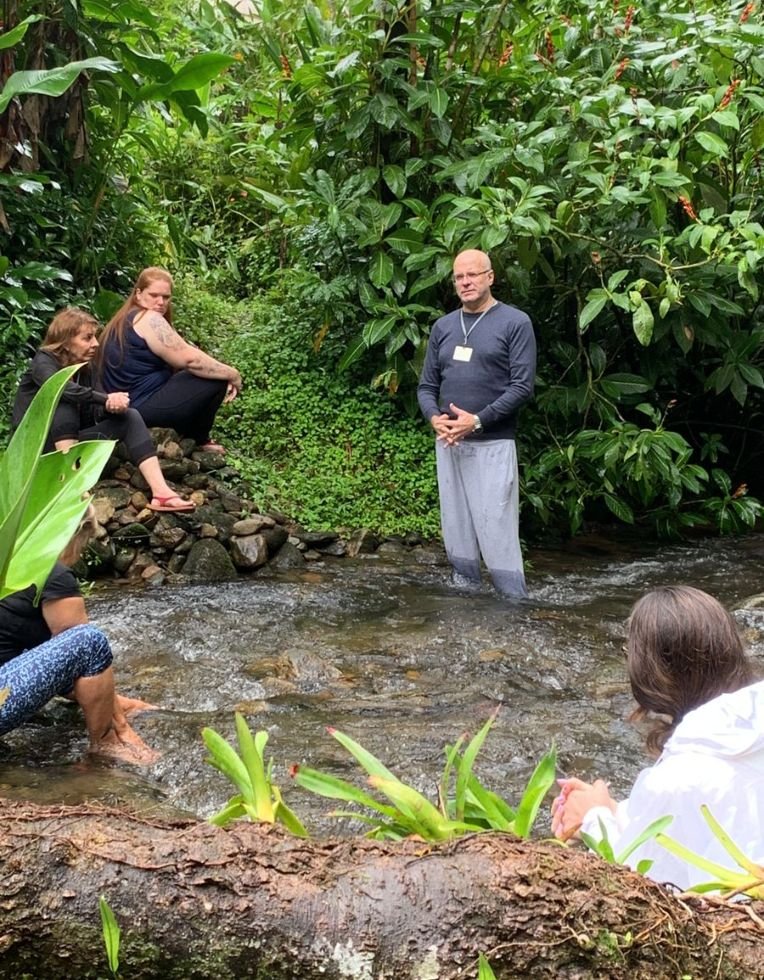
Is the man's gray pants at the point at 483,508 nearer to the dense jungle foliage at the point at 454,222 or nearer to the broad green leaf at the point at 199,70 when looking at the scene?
the dense jungle foliage at the point at 454,222

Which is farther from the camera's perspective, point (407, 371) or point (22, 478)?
point (407, 371)

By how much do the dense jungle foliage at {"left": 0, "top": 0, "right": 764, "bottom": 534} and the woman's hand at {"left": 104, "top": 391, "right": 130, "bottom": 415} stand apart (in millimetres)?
893

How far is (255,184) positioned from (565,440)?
4.34 metres

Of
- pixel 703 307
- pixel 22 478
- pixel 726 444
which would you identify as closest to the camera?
pixel 22 478

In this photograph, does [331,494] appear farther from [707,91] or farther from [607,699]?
[707,91]

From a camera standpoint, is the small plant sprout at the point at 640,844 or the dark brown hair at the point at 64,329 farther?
the dark brown hair at the point at 64,329

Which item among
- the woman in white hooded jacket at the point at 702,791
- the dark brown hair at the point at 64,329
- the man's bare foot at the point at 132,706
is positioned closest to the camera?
the woman in white hooded jacket at the point at 702,791

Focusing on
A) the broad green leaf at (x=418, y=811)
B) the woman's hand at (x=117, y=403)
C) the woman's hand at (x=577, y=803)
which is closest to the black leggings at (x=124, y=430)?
the woman's hand at (x=117, y=403)

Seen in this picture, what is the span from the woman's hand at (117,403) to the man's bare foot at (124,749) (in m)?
2.87

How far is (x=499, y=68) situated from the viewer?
746cm

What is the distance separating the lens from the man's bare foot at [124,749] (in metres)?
3.53

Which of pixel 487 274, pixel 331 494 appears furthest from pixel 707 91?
pixel 331 494

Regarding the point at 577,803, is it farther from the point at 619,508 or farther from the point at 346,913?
the point at 619,508

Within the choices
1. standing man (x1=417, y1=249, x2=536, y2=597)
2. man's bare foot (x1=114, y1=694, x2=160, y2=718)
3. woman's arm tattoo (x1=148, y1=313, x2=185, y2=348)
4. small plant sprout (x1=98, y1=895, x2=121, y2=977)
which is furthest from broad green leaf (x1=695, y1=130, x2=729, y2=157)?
small plant sprout (x1=98, y1=895, x2=121, y2=977)
